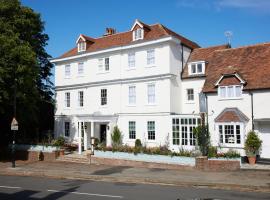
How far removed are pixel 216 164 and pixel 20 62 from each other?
57.2ft

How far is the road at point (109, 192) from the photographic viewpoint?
13.7 m

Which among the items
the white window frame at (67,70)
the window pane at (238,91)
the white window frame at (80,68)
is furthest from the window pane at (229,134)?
the white window frame at (67,70)

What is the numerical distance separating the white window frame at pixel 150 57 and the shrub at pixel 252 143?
10.6 meters

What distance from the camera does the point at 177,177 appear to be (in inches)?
750

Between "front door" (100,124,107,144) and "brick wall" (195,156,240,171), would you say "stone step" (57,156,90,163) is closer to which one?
"front door" (100,124,107,144)

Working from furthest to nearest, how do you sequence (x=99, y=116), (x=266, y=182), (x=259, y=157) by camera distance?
(x=99, y=116) < (x=259, y=157) < (x=266, y=182)

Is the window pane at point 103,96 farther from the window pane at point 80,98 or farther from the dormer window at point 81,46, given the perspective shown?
the dormer window at point 81,46

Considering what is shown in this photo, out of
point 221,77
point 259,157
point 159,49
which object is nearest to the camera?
point 259,157

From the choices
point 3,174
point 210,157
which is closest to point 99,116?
point 3,174

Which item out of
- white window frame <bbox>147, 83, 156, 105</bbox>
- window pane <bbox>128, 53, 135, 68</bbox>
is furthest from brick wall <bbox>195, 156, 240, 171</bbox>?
window pane <bbox>128, 53, 135, 68</bbox>

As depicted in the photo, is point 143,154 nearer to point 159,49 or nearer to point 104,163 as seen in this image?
point 104,163

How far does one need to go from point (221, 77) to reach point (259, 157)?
6.68 m

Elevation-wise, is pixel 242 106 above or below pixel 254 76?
below

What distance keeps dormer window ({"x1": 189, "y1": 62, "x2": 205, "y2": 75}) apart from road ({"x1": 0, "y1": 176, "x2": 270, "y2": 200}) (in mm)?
15392
